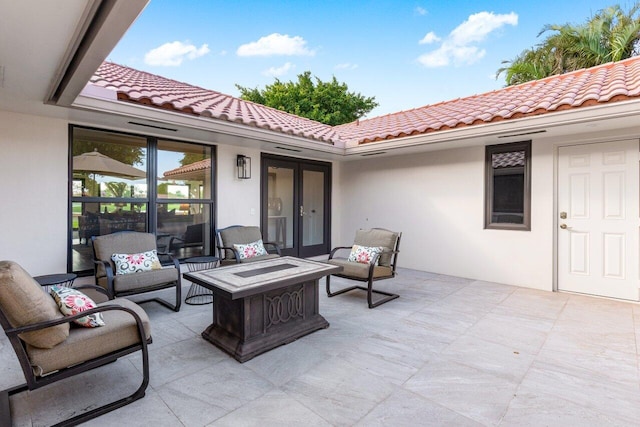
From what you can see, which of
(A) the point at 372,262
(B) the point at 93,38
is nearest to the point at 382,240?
(A) the point at 372,262

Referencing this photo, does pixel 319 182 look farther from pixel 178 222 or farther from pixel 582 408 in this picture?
pixel 582 408

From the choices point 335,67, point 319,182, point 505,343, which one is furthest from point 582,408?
point 335,67

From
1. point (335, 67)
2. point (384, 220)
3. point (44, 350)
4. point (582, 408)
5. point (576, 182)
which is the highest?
point (335, 67)

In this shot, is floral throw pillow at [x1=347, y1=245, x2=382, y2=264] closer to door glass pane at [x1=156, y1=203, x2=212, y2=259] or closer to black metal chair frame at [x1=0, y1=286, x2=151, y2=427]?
door glass pane at [x1=156, y1=203, x2=212, y2=259]

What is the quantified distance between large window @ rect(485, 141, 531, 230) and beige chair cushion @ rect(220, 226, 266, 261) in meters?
4.16

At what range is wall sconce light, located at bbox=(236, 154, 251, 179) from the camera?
19.6ft

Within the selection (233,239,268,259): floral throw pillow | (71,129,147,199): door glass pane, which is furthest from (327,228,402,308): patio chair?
(71,129,147,199): door glass pane

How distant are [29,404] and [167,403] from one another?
924mm

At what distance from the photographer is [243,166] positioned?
6.00 metres

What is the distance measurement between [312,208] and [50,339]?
5.79 metres

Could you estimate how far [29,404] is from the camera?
2156 millimetres

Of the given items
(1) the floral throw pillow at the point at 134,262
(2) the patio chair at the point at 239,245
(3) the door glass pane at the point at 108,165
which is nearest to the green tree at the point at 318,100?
(2) the patio chair at the point at 239,245

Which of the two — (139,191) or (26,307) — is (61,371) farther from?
(139,191)

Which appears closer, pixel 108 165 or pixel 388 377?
pixel 388 377
